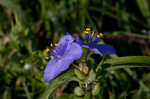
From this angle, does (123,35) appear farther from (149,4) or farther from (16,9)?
(16,9)

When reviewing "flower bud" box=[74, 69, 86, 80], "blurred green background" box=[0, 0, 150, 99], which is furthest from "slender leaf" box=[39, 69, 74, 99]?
"blurred green background" box=[0, 0, 150, 99]

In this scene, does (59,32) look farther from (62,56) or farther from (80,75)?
(80,75)

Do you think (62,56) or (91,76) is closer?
(91,76)

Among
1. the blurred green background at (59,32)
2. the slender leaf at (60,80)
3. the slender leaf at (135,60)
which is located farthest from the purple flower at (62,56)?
the blurred green background at (59,32)

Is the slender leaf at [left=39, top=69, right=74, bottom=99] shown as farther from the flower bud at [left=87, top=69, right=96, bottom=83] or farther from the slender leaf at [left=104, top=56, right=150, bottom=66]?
the slender leaf at [left=104, top=56, right=150, bottom=66]

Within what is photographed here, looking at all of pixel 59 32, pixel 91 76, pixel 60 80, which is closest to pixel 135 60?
pixel 91 76

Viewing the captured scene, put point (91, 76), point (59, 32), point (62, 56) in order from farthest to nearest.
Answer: point (59, 32), point (62, 56), point (91, 76)
